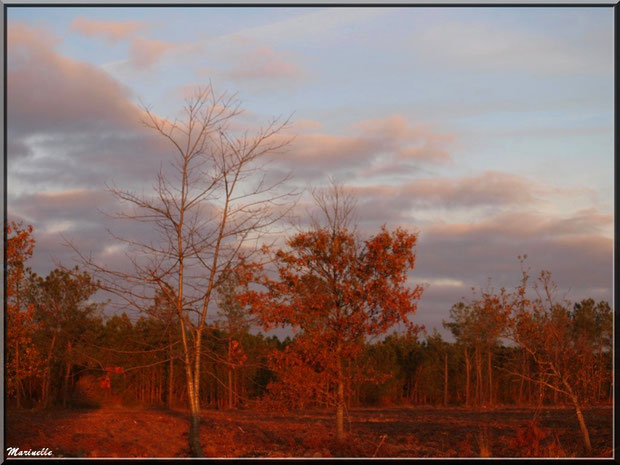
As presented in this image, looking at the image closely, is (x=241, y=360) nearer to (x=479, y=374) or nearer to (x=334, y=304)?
(x=334, y=304)

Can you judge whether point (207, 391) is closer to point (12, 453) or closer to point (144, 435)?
point (144, 435)

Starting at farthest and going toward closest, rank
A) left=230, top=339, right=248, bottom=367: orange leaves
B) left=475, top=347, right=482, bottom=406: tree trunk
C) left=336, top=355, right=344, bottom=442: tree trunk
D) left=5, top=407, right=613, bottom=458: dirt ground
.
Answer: left=475, top=347, right=482, bottom=406: tree trunk < left=336, top=355, right=344, bottom=442: tree trunk < left=5, top=407, right=613, bottom=458: dirt ground < left=230, top=339, right=248, bottom=367: orange leaves

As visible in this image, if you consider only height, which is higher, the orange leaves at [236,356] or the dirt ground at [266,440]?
the orange leaves at [236,356]

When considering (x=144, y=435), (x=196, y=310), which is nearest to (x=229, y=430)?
(x=144, y=435)

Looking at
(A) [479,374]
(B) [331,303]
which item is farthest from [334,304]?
(A) [479,374]

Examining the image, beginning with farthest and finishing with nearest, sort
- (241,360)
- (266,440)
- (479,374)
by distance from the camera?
(479,374)
(266,440)
(241,360)

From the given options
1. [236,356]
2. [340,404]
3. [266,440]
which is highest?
[236,356]

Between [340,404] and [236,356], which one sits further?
[340,404]

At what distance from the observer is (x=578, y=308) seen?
2670 centimetres

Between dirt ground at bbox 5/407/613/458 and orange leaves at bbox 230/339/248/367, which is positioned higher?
orange leaves at bbox 230/339/248/367

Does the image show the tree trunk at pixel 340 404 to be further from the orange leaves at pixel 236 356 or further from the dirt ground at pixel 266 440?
the orange leaves at pixel 236 356

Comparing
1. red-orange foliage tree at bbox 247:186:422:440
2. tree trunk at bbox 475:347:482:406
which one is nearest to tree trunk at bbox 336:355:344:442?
red-orange foliage tree at bbox 247:186:422:440

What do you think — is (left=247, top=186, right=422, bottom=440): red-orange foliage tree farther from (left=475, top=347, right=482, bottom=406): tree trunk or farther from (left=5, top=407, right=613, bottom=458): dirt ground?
(left=475, top=347, right=482, bottom=406): tree trunk

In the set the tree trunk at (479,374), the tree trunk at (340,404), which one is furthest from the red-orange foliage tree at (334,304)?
the tree trunk at (479,374)
